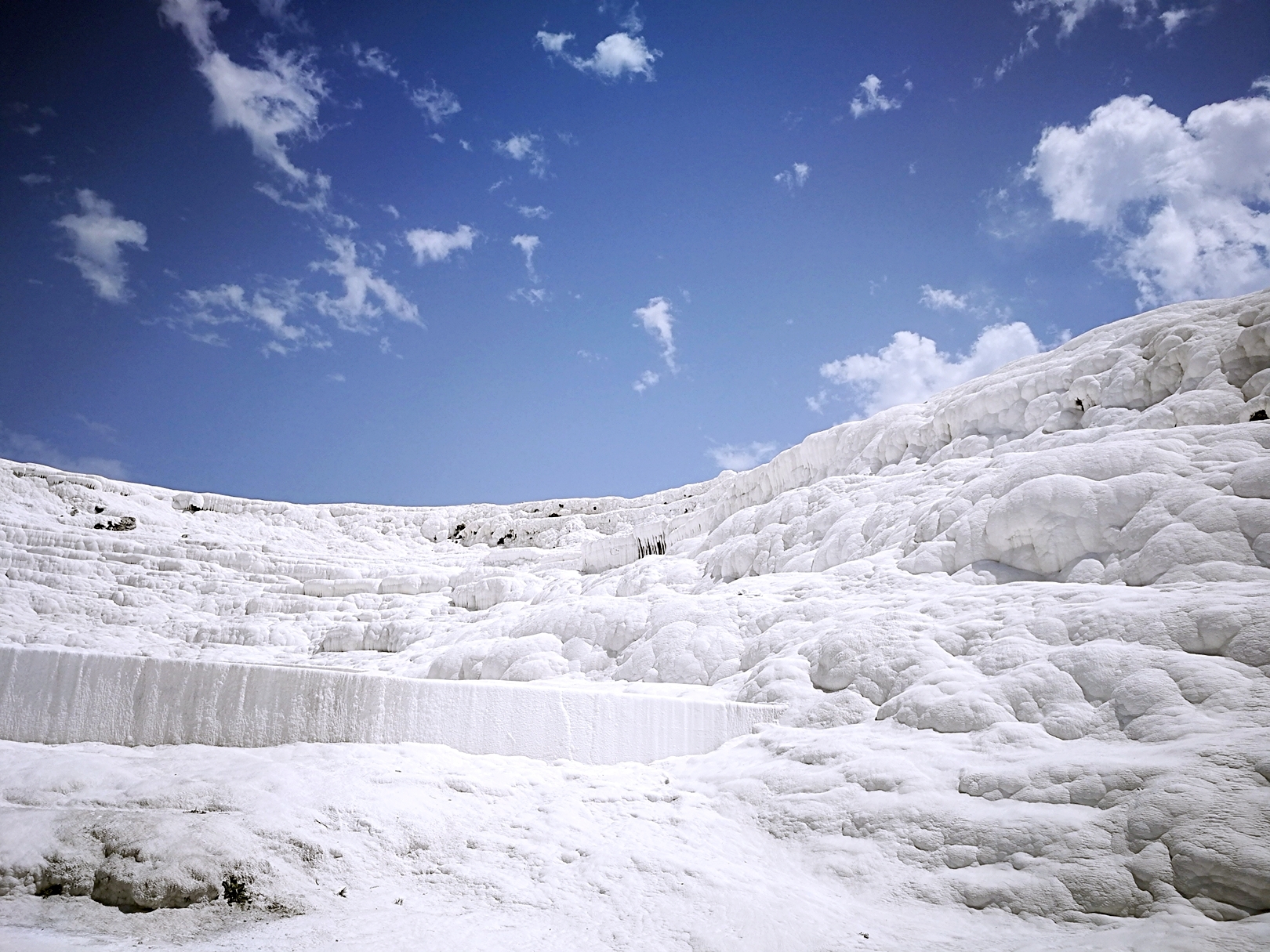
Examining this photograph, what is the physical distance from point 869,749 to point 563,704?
2457 millimetres

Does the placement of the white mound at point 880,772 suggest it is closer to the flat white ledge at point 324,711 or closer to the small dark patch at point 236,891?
the small dark patch at point 236,891

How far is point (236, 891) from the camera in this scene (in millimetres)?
3447

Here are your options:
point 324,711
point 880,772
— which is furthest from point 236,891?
point 880,772

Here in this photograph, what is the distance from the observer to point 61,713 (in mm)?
5070

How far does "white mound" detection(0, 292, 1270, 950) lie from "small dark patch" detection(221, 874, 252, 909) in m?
0.02

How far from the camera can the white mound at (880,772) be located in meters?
3.32

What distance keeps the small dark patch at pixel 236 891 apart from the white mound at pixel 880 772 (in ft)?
0.06

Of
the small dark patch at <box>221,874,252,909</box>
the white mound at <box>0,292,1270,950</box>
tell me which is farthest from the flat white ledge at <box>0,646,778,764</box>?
the small dark patch at <box>221,874,252,909</box>

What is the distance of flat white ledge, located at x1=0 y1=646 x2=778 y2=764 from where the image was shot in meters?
5.09

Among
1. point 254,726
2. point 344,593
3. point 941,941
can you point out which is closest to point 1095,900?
point 941,941

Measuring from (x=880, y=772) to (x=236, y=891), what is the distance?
366 centimetres

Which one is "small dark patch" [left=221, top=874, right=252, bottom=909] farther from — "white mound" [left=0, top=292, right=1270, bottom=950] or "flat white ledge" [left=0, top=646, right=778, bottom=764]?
"flat white ledge" [left=0, top=646, right=778, bottom=764]

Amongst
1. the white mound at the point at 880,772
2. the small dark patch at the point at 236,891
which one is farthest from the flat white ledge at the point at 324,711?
the small dark patch at the point at 236,891

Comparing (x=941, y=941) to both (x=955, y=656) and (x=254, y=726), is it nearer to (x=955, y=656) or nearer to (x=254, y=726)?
(x=955, y=656)
